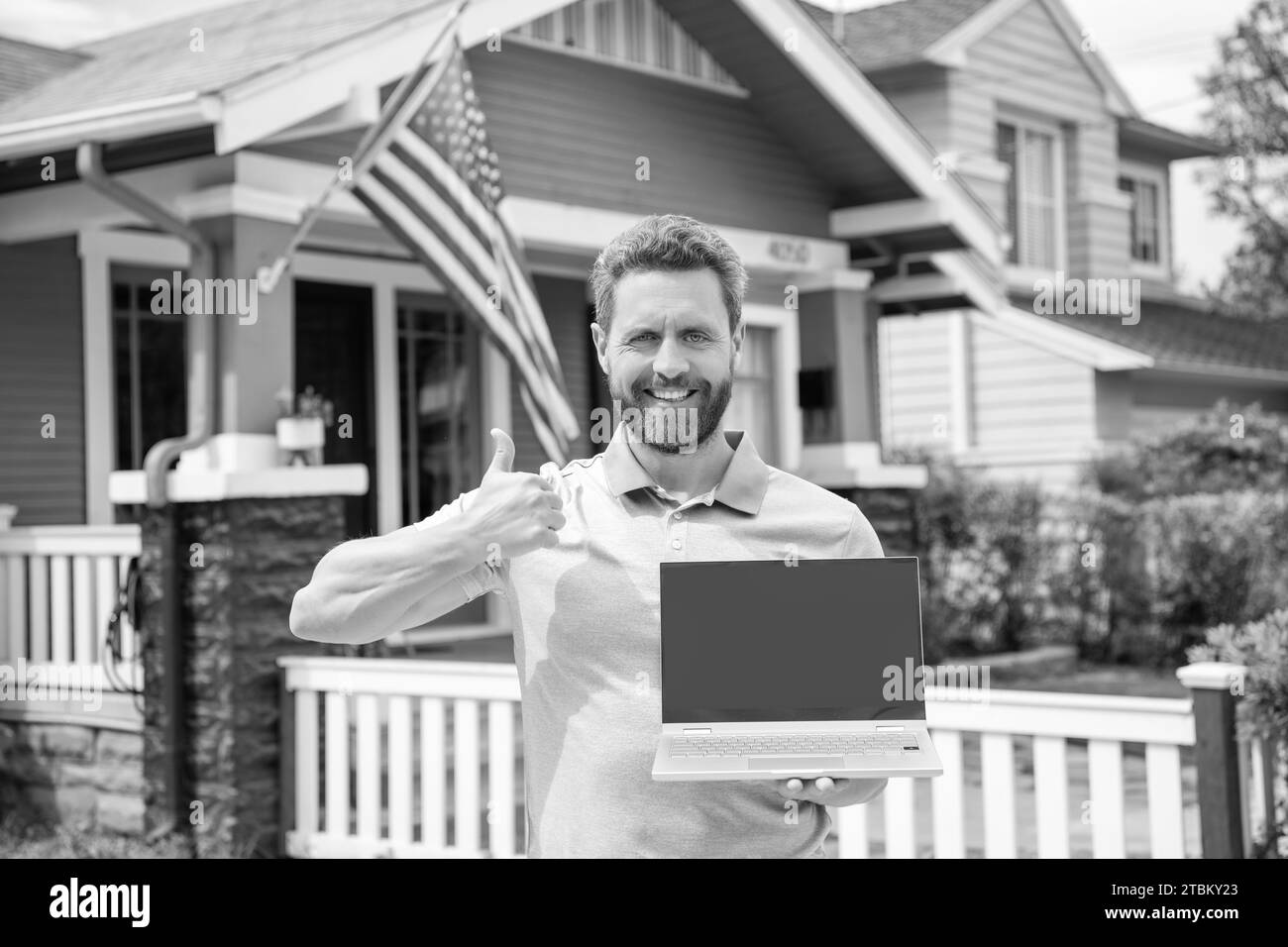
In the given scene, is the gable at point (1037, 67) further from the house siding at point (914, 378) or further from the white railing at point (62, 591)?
the white railing at point (62, 591)

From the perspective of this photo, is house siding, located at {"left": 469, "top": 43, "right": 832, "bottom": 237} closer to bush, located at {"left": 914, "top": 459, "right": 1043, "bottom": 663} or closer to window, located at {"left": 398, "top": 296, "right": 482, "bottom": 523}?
window, located at {"left": 398, "top": 296, "right": 482, "bottom": 523}

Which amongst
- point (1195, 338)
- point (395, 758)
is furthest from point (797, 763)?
point (1195, 338)

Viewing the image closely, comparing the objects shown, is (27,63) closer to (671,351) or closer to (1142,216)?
(671,351)

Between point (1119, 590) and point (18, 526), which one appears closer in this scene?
point (18, 526)

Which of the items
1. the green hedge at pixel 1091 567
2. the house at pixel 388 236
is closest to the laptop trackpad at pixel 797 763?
the house at pixel 388 236

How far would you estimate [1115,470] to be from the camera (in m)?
12.0

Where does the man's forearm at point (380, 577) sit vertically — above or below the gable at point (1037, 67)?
below

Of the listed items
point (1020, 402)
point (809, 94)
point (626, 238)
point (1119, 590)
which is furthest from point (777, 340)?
point (626, 238)

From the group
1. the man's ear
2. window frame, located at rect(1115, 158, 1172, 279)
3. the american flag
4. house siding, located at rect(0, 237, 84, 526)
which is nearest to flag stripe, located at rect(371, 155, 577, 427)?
the american flag

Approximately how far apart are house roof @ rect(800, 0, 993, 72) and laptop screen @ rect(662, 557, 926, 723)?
453 inches

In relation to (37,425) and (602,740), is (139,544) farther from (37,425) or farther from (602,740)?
(602,740)

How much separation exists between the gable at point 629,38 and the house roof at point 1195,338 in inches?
241

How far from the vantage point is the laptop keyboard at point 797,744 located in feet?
6.39
